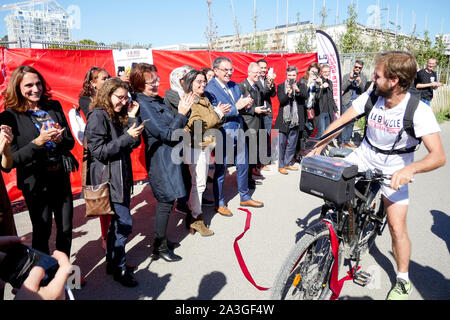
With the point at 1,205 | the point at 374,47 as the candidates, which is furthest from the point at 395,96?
the point at 374,47

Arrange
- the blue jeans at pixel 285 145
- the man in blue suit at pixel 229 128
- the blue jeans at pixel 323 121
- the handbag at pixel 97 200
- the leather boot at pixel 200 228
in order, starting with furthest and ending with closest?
the blue jeans at pixel 323 121 < the blue jeans at pixel 285 145 < the man in blue suit at pixel 229 128 < the leather boot at pixel 200 228 < the handbag at pixel 97 200

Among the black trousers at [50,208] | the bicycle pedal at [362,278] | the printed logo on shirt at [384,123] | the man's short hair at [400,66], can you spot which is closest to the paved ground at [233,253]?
the bicycle pedal at [362,278]

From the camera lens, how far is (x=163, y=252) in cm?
330

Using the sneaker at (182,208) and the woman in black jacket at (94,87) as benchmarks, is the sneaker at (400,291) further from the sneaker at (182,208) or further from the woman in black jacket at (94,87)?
the woman in black jacket at (94,87)

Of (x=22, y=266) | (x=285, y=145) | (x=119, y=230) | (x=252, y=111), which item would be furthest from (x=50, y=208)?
(x=285, y=145)

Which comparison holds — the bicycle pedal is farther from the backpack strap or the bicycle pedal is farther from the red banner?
the red banner

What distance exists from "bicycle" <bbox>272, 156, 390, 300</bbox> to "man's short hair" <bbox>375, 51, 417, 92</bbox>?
2.40 feet

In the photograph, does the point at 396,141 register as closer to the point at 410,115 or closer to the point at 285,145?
the point at 410,115

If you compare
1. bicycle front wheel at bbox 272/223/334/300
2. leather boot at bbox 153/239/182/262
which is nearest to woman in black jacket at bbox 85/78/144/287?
leather boot at bbox 153/239/182/262

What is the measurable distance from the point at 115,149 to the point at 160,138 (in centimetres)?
51

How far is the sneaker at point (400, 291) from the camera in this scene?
2576 millimetres

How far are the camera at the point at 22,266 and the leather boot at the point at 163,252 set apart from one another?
198 centimetres

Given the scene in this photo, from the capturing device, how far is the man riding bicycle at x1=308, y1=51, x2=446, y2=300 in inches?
83.9

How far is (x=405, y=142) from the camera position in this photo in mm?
2424
